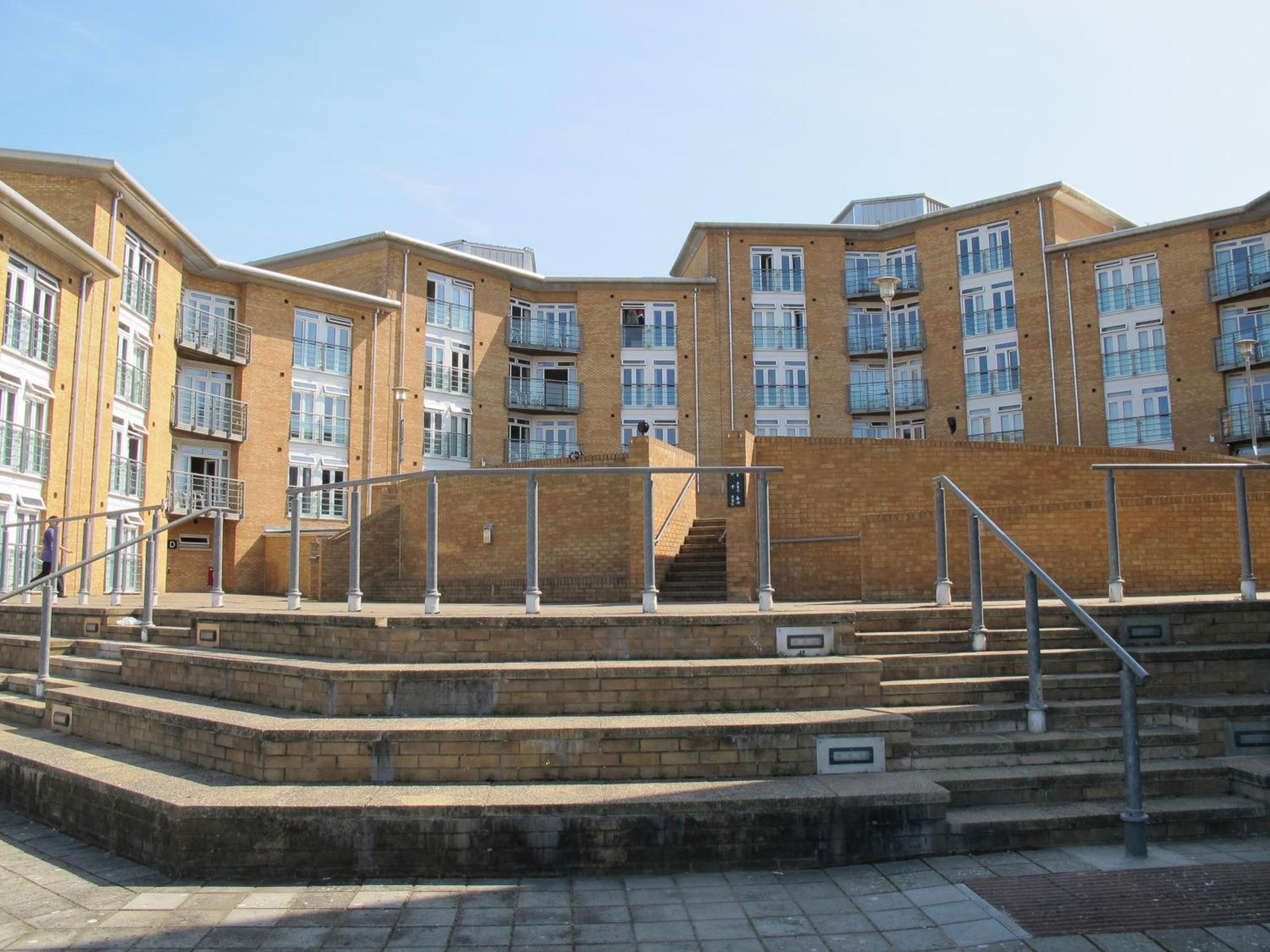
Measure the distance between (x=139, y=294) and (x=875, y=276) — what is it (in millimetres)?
26362

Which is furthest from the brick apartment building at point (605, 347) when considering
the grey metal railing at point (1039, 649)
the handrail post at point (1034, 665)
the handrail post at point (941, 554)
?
the handrail post at point (1034, 665)

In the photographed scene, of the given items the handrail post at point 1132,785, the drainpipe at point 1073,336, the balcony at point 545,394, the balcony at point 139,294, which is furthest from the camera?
the balcony at point 545,394

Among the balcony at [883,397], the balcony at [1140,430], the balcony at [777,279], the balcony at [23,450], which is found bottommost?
the balcony at [23,450]

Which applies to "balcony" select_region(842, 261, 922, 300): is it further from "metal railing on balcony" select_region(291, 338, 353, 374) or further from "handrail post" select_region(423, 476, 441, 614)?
"handrail post" select_region(423, 476, 441, 614)

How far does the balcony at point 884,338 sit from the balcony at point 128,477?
2547 centimetres

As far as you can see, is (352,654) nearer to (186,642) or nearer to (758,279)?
(186,642)

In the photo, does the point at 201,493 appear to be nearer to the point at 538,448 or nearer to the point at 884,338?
the point at 538,448

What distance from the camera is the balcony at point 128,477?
2491 cm

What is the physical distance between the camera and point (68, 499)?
70.5ft

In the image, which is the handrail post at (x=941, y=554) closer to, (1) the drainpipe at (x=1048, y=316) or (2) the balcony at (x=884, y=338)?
(1) the drainpipe at (x=1048, y=316)

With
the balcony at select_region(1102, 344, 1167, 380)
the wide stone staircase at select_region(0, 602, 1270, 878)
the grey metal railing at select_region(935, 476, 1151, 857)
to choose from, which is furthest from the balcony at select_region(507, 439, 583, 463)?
the grey metal railing at select_region(935, 476, 1151, 857)

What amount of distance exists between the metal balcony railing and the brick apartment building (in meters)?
0.10

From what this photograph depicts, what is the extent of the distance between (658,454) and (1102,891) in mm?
10686

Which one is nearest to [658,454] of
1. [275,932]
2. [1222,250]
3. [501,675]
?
[501,675]
